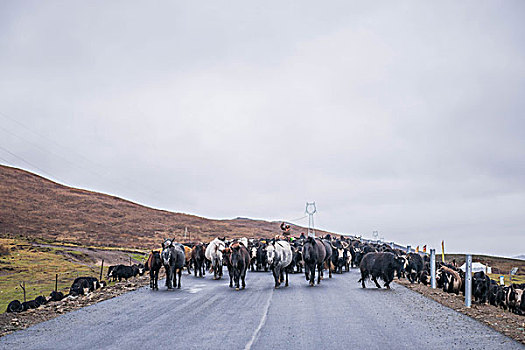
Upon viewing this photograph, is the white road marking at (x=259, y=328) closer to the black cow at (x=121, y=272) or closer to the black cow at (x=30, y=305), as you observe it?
the black cow at (x=30, y=305)

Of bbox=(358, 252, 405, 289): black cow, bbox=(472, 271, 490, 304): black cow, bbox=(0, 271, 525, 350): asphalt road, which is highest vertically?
bbox=(358, 252, 405, 289): black cow

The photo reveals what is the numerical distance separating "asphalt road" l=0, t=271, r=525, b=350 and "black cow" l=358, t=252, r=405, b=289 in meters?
2.63

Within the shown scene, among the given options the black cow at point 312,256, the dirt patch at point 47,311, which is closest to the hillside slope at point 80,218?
the dirt patch at point 47,311

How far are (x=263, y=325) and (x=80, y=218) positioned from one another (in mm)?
74073

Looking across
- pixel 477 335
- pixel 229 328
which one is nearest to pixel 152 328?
pixel 229 328

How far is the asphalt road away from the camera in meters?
8.58

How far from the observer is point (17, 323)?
1098cm

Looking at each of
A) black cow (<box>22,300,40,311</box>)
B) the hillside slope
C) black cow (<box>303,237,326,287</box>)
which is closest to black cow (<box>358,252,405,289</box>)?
black cow (<box>303,237,326,287</box>)

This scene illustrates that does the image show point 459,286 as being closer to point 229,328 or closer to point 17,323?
point 229,328

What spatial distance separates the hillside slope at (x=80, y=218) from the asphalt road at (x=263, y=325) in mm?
51295

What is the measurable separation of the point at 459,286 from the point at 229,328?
11.3 metres

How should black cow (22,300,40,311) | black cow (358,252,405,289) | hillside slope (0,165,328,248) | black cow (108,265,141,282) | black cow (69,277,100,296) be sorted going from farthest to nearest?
hillside slope (0,165,328,248) → black cow (108,265,141,282) → black cow (358,252,405,289) → black cow (69,277,100,296) → black cow (22,300,40,311)

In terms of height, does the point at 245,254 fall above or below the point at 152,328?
above

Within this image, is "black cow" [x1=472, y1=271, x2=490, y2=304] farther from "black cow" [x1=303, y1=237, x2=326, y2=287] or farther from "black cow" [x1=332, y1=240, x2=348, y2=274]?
"black cow" [x1=332, y1=240, x2=348, y2=274]
